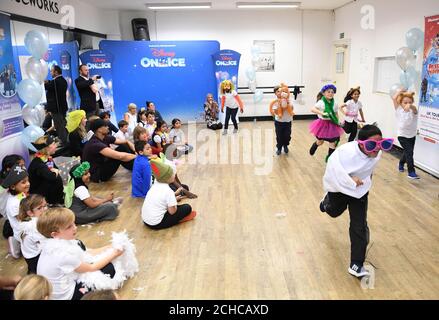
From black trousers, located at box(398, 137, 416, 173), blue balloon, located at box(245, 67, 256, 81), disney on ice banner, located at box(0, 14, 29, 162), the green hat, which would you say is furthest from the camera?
blue balloon, located at box(245, 67, 256, 81)

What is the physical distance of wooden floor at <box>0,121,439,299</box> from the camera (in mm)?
2783

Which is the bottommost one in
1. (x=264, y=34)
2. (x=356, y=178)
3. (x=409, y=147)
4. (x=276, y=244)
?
(x=276, y=244)

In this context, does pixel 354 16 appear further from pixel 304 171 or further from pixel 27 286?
pixel 27 286

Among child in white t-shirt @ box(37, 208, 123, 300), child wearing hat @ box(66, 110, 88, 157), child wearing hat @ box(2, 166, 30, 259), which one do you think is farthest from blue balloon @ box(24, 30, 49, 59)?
child in white t-shirt @ box(37, 208, 123, 300)

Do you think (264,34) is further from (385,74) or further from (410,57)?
(410,57)

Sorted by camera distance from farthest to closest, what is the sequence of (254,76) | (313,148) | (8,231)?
1. (254,76)
2. (313,148)
3. (8,231)

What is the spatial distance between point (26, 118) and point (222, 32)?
676 centimetres

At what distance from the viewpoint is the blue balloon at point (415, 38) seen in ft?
17.9

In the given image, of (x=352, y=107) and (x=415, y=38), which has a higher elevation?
(x=415, y=38)

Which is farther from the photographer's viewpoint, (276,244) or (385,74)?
(385,74)

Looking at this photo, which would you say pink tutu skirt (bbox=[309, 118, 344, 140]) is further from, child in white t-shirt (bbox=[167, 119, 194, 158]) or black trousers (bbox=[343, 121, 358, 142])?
child in white t-shirt (bbox=[167, 119, 194, 158])

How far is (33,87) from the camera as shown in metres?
4.82

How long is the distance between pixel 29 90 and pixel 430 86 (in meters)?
5.68

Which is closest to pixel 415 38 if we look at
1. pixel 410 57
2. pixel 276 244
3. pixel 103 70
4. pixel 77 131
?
pixel 410 57
